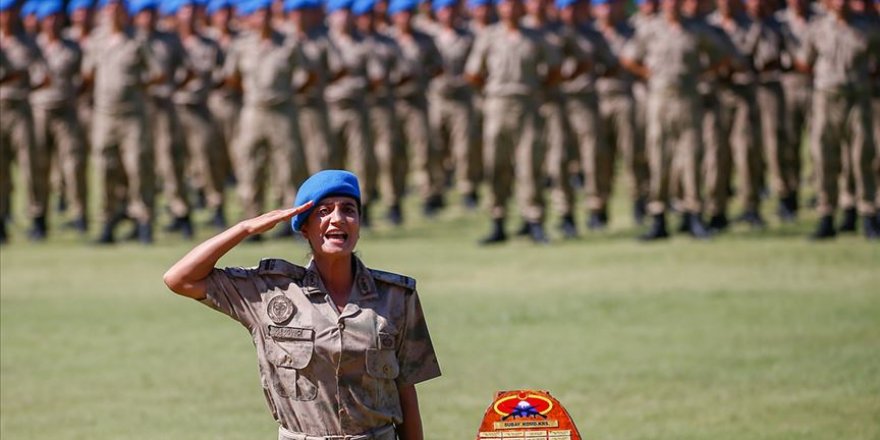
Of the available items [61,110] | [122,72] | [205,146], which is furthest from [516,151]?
[61,110]

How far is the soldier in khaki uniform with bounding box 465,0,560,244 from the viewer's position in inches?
681

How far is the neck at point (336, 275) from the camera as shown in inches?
217

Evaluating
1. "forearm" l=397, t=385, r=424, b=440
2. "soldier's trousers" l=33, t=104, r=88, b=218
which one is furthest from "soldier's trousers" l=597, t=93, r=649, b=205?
"forearm" l=397, t=385, r=424, b=440

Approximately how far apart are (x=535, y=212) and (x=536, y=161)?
19.8 inches

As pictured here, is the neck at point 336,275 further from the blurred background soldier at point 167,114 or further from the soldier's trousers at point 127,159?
the blurred background soldier at point 167,114

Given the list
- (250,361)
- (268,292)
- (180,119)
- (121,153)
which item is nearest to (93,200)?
(180,119)

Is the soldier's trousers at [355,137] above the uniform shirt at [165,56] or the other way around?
the other way around

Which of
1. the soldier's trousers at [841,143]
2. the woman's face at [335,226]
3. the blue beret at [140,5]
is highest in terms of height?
the blue beret at [140,5]

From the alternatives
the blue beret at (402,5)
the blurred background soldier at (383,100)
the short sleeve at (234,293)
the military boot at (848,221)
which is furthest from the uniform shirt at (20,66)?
the short sleeve at (234,293)

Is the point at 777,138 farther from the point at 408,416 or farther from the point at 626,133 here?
the point at 408,416

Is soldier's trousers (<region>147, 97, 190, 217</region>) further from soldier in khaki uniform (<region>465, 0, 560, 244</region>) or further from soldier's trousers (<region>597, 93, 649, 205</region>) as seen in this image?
soldier's trousers (<region>597, 93, 649, 205</region>)

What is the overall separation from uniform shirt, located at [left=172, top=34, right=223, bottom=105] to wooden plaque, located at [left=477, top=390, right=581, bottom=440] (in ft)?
48.4

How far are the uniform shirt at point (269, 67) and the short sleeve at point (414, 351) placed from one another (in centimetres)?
1261

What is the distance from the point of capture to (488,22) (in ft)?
64.1
